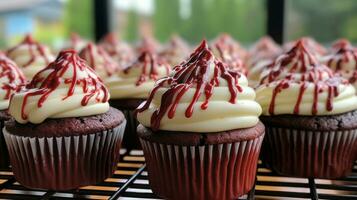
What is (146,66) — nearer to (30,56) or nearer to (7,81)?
(7,81)

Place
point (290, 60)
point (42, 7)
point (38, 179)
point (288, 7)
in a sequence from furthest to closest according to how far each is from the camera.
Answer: point (42, 7) → point (288, 7) → point (290, 60) → point (38, 179)

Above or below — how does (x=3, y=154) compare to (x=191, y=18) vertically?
below

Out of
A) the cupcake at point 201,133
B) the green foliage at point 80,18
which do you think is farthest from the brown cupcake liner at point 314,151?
the green foliage at point 80,18

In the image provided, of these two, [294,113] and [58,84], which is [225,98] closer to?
[294,113]

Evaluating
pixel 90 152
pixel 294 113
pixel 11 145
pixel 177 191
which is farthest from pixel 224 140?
pixel 11 145

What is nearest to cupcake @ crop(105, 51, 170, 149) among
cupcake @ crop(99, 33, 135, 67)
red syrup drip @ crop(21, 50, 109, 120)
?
red syrup drip @ crop(21, 50, 109, 120)

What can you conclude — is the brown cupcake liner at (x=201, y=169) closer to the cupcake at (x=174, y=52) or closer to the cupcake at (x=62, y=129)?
the cupcake at (x=62, y=129)

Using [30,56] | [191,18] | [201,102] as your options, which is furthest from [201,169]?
[191,18]
